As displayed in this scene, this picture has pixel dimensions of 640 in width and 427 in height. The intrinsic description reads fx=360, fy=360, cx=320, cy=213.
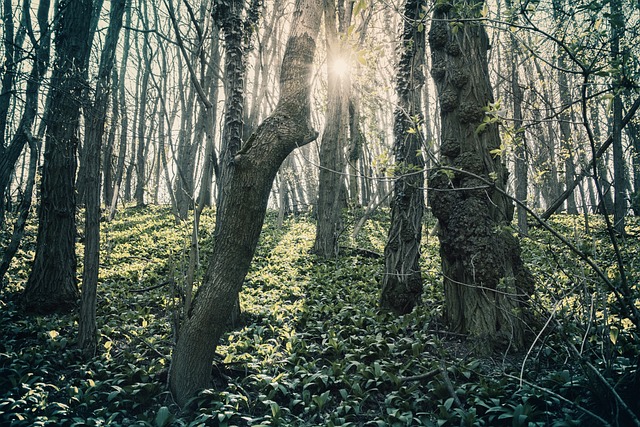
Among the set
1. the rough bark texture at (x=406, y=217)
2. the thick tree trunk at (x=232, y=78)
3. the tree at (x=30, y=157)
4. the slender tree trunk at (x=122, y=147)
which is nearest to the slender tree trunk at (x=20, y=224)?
the tree at (x=30, y=157)

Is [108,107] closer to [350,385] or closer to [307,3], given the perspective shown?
[307,3]

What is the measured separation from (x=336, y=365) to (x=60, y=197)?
5169 millimetres

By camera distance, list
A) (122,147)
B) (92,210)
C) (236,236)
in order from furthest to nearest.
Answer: (122,147)
(92,210)
(236,236)

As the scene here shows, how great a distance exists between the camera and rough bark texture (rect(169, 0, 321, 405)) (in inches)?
136

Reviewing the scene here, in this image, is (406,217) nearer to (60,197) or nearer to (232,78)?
(232,78)

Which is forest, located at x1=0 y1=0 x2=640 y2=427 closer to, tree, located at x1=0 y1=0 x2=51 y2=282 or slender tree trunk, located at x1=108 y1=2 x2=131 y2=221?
tree, located at x1=0 y1=0 x2=51 y2=282

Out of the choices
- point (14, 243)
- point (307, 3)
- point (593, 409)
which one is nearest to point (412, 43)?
point (307, 3)

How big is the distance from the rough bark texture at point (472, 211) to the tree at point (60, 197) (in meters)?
5.56

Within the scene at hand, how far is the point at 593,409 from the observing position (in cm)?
278

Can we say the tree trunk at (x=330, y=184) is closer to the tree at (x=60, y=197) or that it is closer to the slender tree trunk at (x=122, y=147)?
the tree at (x=60, y=197)

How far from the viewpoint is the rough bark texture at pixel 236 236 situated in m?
3.45

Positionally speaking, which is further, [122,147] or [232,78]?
[122,147]

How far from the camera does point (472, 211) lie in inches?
172

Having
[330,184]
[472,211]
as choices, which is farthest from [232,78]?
[330,184]
